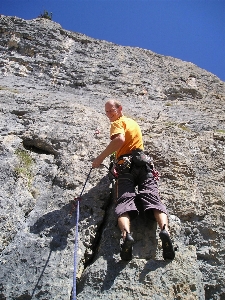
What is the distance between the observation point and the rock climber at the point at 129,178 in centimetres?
425

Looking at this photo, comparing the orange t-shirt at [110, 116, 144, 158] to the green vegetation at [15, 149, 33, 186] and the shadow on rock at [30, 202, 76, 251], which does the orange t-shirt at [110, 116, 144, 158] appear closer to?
the shadow on rock at [30, 202, 76, 251]

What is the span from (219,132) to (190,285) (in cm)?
456

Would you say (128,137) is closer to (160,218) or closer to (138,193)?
(138,193)

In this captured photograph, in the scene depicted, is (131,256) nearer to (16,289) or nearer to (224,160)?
(16,289)

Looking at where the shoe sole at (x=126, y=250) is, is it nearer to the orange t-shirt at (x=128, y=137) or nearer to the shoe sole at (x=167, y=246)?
the shoe sole at (x=167, y=246)

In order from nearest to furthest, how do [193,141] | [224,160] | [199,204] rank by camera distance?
[199,204]
[224,160]
[193,141]

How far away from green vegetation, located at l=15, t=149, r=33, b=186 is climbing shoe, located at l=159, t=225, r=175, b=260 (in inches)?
112

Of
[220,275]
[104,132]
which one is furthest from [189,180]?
[104,132]

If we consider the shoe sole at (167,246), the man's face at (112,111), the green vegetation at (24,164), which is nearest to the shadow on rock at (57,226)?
the green vegetation at (24,164)

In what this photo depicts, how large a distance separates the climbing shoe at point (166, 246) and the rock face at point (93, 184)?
0.43 ft

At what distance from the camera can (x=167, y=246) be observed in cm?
406

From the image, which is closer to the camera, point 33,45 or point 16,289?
point 16,289

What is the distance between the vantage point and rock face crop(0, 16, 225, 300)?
410 cm

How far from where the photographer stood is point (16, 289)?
13.1 ft
